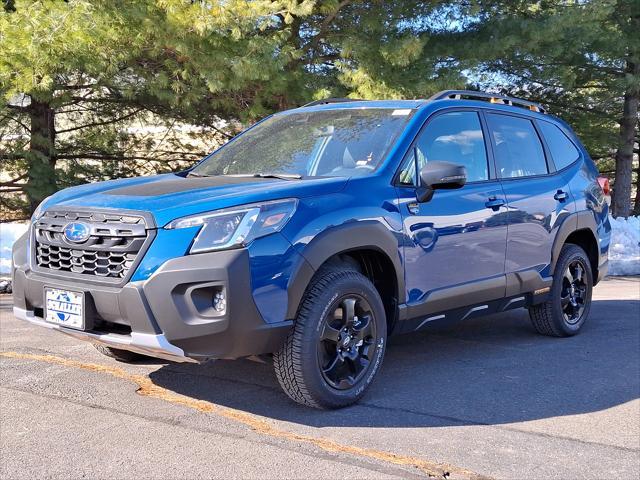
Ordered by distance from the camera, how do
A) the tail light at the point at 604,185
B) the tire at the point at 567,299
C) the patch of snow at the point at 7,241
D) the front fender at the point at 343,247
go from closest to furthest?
the front fender at the point at 343,247 < the tire at the point at 567,299 < the tail light at the point at 604,185 < the patch of snow at the point at 7,241

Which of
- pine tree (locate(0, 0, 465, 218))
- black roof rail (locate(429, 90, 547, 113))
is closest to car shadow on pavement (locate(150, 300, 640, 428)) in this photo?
black roof rail (locate(429, 90, 547, 113))

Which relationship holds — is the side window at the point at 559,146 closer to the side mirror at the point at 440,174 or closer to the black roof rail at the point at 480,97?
the black roof rail at the point at 480,97

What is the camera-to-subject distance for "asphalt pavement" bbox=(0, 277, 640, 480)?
350 centimetres

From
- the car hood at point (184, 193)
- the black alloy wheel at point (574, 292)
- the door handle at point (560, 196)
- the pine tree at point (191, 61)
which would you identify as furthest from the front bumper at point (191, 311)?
the pine tree at point (191, 61)

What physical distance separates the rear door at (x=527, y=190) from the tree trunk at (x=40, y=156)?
10536 mm

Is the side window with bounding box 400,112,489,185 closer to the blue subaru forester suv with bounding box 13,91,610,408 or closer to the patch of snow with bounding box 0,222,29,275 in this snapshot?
the blue subaru forester suv with bounding box 13,91,610,408

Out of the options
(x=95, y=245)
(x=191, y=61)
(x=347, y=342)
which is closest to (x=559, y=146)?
(x=347, y=342)

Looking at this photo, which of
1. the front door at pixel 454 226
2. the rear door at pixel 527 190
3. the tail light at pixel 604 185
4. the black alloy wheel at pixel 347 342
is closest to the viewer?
the black alloy wheel at pixel 347 342

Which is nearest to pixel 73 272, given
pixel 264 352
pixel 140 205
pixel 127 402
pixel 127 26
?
pixel 140 205

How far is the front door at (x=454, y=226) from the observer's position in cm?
470

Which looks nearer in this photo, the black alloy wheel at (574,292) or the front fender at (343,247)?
the front fender at (343,247)

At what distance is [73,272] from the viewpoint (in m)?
4.09

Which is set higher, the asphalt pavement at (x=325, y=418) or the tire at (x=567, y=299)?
the tire at (x=567, y=299)

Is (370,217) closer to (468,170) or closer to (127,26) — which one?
(468,170)
